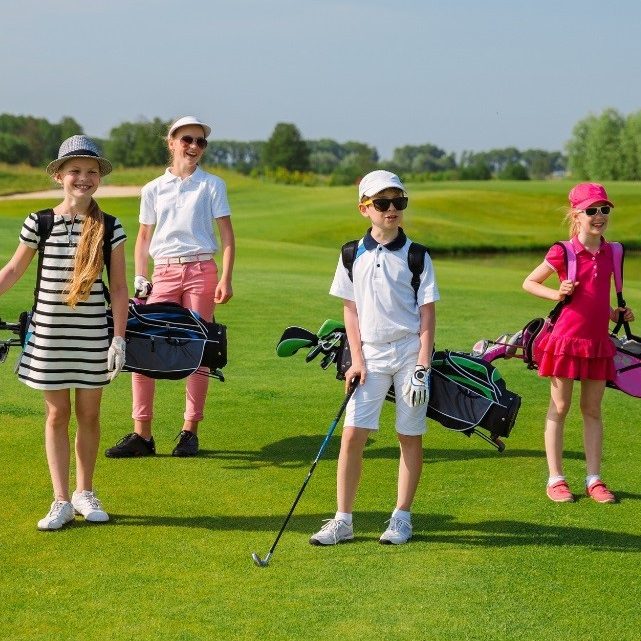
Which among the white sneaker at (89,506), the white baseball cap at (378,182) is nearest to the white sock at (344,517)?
the white sneaker at (89,506)

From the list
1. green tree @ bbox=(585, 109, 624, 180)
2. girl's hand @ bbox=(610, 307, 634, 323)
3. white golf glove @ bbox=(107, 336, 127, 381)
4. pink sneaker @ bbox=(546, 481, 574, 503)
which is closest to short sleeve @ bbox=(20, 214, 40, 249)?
white golf glove @ bbox=(107, 336, 127, 381)

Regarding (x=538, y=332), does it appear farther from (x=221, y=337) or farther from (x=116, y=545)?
(x=116, y=545)

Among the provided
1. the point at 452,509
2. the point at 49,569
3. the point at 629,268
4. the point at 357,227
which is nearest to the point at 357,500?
the point at 452,509

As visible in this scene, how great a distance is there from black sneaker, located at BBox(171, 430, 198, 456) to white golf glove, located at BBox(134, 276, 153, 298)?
0.93 metres

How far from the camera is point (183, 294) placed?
304 inches

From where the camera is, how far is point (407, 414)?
577cm

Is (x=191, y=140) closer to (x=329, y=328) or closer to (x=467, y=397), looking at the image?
(x=329, y=328)

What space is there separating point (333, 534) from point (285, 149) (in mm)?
121042

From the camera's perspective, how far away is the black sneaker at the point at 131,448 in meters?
7.47

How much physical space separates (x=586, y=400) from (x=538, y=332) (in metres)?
0.48

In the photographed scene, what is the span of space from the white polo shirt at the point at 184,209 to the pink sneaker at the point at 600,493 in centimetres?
286

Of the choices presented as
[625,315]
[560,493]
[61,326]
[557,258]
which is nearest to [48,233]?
[61,326]

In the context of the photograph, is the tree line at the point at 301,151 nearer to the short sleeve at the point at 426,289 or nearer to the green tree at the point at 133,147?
the green tree at the point at 133,147

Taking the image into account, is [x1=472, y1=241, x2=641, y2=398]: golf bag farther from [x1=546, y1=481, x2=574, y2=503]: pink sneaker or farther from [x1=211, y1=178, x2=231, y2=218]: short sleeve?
[x1=211, y1=178, x2=231, y2=218]: short sleeve
